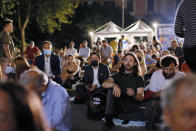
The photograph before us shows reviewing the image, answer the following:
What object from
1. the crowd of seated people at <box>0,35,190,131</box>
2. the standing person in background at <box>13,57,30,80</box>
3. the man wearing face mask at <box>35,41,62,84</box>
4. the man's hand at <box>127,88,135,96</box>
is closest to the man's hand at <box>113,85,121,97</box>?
the crowd of seated people at <box>0,35,190,131</box>

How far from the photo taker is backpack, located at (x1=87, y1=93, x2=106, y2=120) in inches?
286

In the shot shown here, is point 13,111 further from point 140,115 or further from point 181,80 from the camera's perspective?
point 140,115

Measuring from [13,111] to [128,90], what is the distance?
5149 millimetres

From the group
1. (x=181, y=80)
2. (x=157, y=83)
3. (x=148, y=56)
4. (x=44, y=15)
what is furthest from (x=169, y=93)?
(x=44, y=15)

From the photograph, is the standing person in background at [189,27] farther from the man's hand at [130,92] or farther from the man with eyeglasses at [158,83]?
the man's hand at [130,92]

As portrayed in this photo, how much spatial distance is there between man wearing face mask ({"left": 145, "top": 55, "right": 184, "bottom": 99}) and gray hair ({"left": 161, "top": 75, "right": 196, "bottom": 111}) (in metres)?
4.37

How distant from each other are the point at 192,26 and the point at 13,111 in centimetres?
283

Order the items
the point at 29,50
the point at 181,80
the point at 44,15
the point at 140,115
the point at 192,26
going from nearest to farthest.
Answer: the point at 181,80 < the point at 192,26 < the point at 140,115 < the point at 29,50 < the point at 44,15

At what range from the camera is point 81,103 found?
9422mm

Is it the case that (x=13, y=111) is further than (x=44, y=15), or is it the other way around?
(x=44, y=15)

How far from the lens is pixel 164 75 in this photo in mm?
6289

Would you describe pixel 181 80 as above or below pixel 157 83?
above

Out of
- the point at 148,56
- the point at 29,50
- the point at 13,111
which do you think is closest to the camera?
the point at 13,111

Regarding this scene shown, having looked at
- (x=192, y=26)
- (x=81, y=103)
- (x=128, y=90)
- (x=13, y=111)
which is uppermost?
(x=192, y=26)
